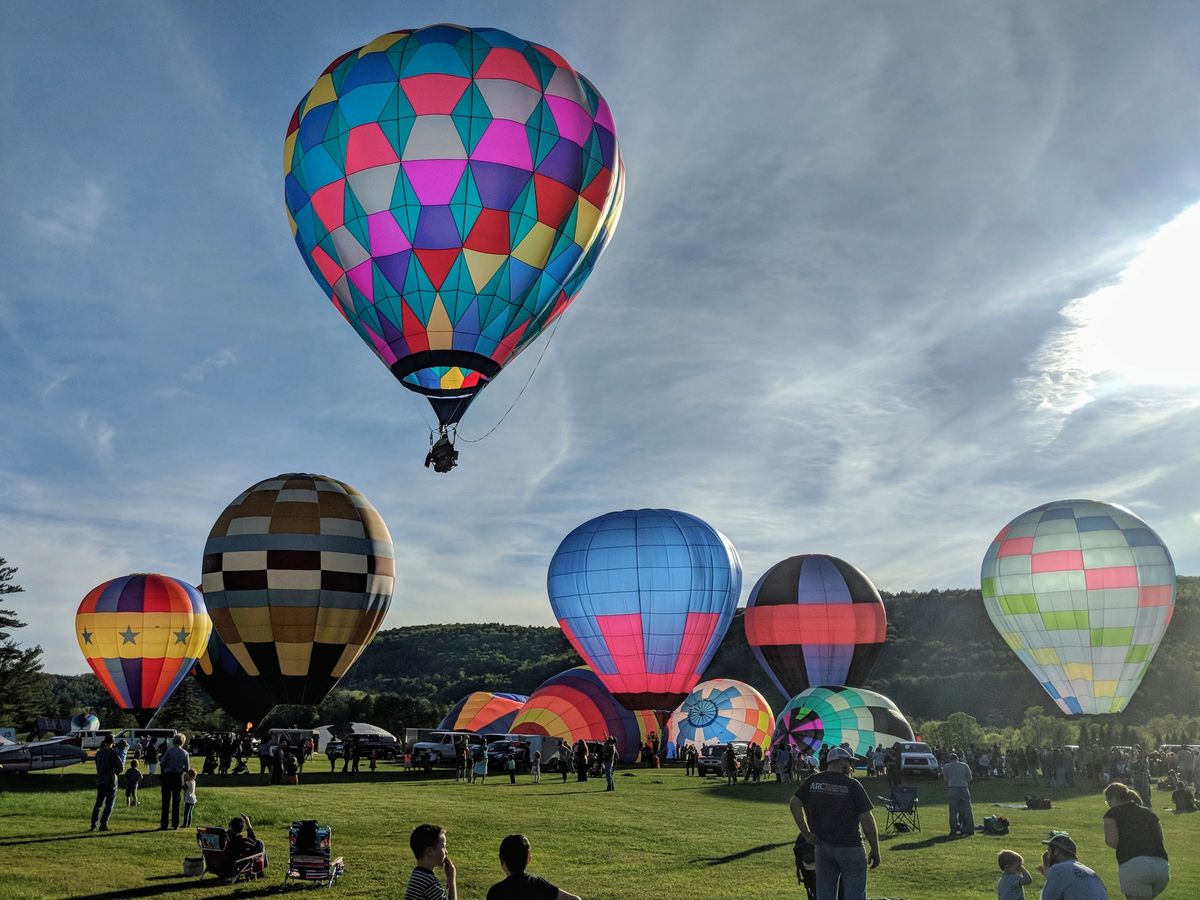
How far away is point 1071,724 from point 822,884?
7438 cm

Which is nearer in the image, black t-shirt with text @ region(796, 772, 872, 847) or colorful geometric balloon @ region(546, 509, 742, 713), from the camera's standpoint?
black t-shirt with text @ region(796, 772, 872, 847)

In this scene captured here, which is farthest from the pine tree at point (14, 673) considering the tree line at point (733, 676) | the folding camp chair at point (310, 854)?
the folding camp chair at point (310, 854)

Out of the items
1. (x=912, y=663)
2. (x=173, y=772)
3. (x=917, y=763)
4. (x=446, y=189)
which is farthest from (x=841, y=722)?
(x=912, y=663)

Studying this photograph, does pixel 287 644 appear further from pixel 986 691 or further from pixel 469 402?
pixel 986 691

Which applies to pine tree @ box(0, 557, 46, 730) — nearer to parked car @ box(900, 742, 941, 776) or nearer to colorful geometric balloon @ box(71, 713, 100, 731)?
colorful geometric balloon @ box(71, 713, 100, 731)

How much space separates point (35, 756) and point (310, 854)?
15.1 m

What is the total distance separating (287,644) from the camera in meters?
30.3

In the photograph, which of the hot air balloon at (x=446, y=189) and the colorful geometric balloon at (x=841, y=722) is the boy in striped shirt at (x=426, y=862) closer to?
the hot air balloon at (x=446, y=189)

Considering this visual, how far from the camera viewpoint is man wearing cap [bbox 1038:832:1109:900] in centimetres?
662

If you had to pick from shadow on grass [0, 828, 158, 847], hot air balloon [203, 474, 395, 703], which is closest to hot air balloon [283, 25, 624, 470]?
hot air balloon [203, 474, 395, 703]

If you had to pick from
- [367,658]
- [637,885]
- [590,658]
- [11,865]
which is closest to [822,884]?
[637,885]

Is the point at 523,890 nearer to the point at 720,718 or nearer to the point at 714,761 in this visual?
the point at 714,761

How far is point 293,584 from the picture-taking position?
30266 mm

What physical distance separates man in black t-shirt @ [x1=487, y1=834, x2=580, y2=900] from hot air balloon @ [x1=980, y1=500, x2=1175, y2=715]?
37308 mm
